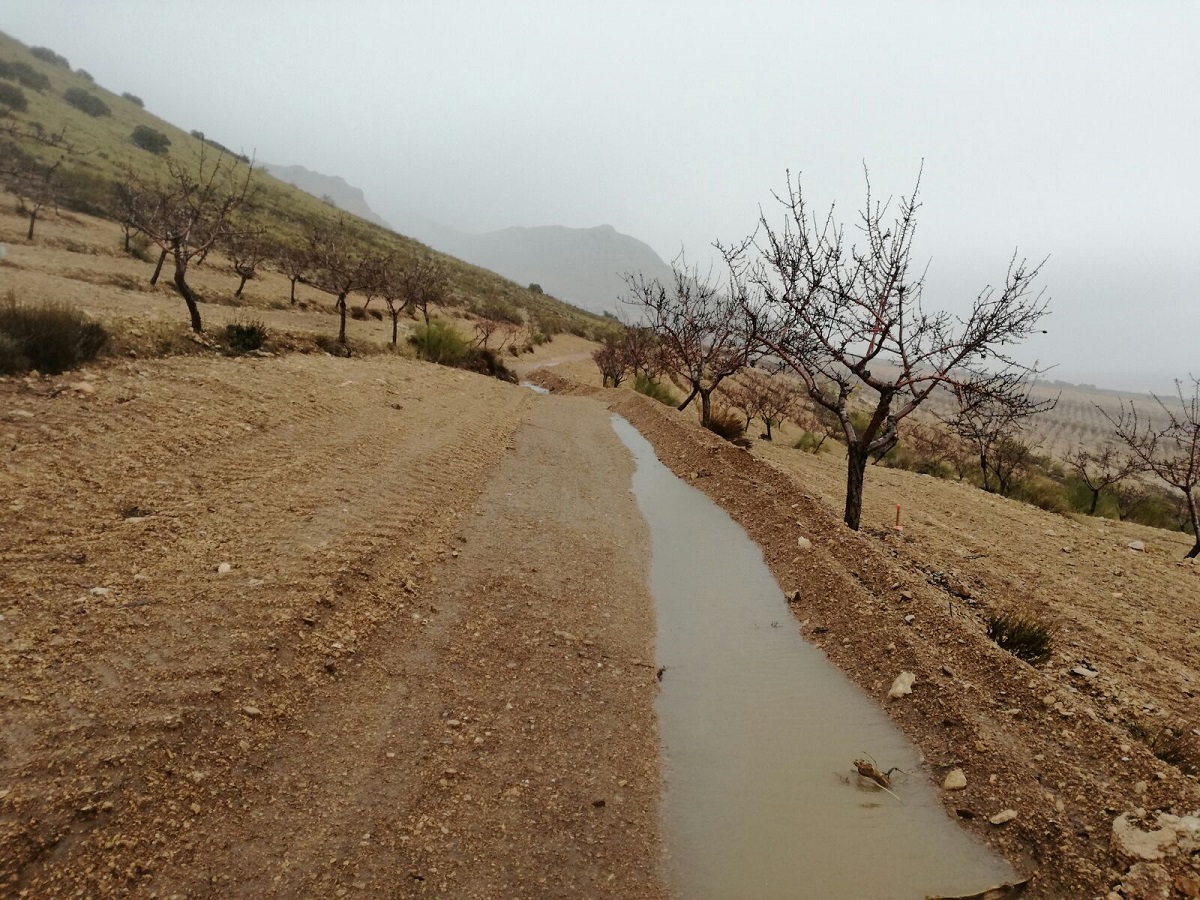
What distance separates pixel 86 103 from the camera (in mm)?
56625

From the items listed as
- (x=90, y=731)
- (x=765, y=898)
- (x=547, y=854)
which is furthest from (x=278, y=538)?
(x=765, y=898)

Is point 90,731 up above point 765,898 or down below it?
below

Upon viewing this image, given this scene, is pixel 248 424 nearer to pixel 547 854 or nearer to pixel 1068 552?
pixel 547 854

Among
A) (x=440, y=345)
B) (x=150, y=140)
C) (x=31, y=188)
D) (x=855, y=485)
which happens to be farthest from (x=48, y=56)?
(x=855, y=485)

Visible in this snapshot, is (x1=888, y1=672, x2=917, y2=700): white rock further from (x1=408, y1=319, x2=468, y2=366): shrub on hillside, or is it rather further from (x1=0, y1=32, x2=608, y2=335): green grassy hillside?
(x1=0, y1=32, x2=608, y2=335): green grassy hillside

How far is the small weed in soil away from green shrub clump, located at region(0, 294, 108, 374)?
11.4 meters

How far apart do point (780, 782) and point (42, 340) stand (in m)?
10.0

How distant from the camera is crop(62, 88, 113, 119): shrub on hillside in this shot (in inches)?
2202

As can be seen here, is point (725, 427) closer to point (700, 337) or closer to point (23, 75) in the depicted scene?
point (700, 337)

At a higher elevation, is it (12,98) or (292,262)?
(12,98)

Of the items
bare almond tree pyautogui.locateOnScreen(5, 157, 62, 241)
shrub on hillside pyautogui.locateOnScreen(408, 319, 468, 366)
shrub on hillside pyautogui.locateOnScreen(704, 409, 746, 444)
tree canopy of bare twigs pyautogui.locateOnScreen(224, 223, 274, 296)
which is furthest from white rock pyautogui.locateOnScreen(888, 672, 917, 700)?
bare almond tree pyautogui.locateOnScreen(5, 157, 62, 241)

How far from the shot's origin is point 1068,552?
30.6 feet

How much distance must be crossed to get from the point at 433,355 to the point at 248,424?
12742 mm

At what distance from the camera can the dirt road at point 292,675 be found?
2604 mm
